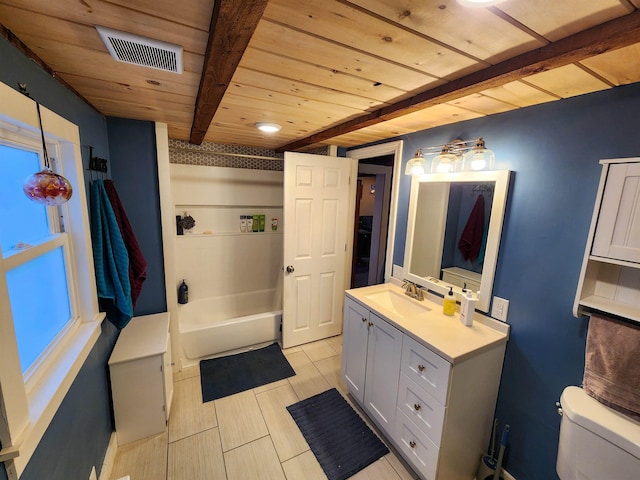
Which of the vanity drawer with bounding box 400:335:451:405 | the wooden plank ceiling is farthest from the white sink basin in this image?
the wooden plank ceiling

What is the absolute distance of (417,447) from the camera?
5.05 ft

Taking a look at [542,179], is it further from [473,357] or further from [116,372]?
[116,372]

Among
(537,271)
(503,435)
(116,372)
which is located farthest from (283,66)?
(503,435)

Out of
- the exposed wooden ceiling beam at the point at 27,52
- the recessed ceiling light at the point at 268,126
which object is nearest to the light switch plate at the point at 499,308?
the recessed ceiling light at the point at 268,126

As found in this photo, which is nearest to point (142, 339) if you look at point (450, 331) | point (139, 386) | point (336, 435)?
point (139, 386)

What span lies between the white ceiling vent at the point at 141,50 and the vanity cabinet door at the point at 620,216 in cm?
171

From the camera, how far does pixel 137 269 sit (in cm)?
176

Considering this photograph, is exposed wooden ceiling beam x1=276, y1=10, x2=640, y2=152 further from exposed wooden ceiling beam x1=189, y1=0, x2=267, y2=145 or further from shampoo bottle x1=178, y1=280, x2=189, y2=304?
shampoo bottle x1=178, y1=280, x2=189, y2=304

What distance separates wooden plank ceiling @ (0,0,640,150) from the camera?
2.37 ft

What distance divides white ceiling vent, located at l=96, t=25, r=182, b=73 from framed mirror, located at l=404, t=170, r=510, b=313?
5.48 ft

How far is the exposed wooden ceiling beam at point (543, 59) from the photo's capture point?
73 centimetres

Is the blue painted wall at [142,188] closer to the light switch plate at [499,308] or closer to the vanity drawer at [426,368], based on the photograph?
the vanity drawer at [426,368]

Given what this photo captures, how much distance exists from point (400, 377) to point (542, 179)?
1356 mm

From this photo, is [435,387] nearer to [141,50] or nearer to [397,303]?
[397,303]
